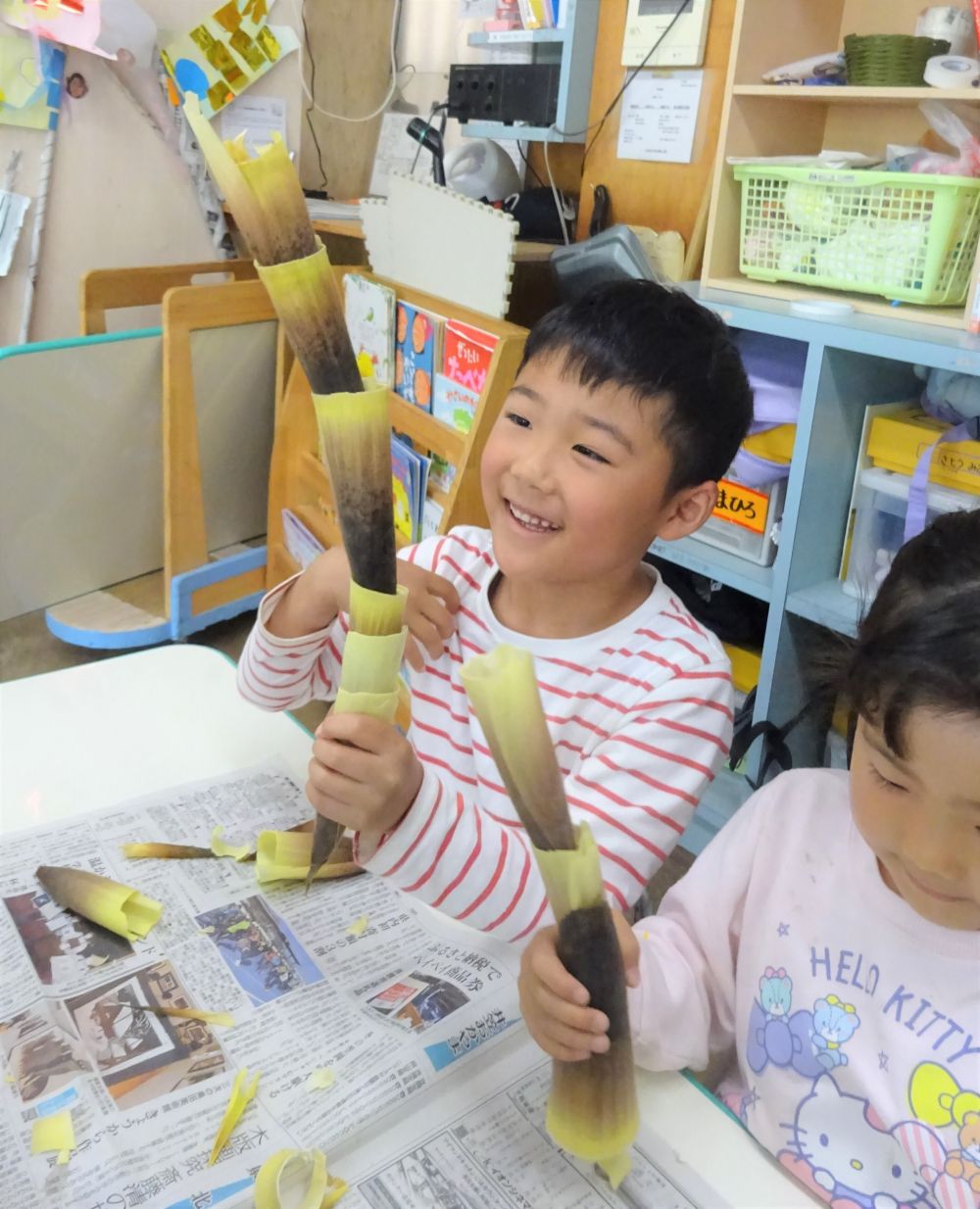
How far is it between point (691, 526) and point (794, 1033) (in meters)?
0.41

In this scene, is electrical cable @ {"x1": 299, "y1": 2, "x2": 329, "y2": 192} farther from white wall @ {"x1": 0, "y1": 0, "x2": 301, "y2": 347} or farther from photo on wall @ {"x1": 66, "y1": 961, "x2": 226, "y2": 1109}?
photo on wall @ {"x1": 66, "y1": 961, "x2": 226, "y2": 1109}

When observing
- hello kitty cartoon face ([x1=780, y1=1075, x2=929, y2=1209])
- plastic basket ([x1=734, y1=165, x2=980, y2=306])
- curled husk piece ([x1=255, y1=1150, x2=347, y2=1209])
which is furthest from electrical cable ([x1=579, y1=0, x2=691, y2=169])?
curled husk piece ([x1=255, y1=1150, x2=347, y2=1209])

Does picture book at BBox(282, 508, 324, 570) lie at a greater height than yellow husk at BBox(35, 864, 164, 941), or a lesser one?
lesser

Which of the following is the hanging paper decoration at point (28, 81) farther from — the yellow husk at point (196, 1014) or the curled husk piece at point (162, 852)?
the yellow husk at point (196, 1014)

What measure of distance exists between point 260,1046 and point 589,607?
44cm

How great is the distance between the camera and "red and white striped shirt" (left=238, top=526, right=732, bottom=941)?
0.65m

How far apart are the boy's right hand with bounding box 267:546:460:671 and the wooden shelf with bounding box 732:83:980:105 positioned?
3.26ft

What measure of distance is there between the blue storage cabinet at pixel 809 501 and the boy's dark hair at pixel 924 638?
83 cm

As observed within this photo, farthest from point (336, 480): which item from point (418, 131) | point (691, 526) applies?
point (418, 131)

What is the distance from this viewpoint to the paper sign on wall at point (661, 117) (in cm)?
183

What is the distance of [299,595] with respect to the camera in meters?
0.90

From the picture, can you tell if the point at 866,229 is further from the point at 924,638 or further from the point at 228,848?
the point at 228,848

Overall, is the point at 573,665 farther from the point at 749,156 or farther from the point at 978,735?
the point at 749,156

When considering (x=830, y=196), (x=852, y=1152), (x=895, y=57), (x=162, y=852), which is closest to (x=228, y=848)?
(x=162, y=852)
